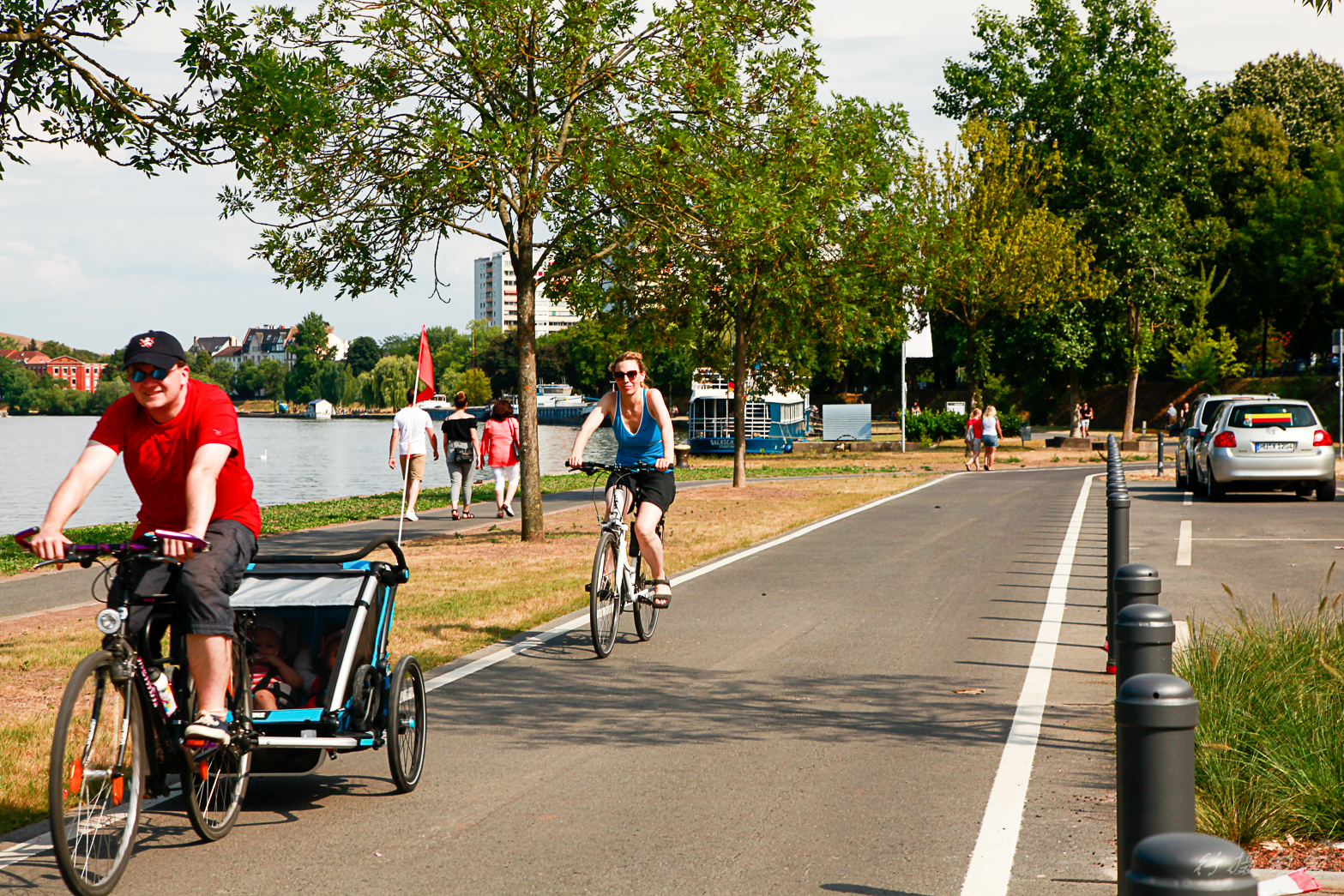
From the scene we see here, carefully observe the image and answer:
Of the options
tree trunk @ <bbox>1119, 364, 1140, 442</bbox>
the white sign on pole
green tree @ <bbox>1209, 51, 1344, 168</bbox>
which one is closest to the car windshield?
the white sign on pole

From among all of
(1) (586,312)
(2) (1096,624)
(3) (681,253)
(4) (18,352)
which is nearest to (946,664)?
(2) (1096,624)

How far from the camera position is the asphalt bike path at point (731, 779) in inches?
167

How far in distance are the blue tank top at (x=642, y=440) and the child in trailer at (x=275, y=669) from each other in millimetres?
3738

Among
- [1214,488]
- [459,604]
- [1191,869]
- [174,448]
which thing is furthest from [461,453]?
[1191,869]

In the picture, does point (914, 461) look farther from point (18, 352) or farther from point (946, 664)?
point (18, 352)

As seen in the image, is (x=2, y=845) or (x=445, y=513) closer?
(x=2, y=845)

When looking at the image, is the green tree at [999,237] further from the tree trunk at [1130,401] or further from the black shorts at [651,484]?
the black shorts at [651,484]

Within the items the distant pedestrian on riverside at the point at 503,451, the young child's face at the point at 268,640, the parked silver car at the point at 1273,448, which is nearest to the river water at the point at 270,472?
the distant pedestrian on riverside at the point at 503,451

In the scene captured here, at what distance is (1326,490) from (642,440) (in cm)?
1557

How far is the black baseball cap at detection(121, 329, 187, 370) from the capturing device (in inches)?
169

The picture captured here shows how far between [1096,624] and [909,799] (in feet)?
15.3

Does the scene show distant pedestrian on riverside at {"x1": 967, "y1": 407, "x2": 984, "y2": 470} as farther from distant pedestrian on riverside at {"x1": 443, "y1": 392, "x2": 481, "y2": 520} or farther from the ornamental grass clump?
the ornamental grass clump

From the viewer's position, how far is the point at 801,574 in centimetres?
1206

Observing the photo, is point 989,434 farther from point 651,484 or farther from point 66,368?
point 66,368
